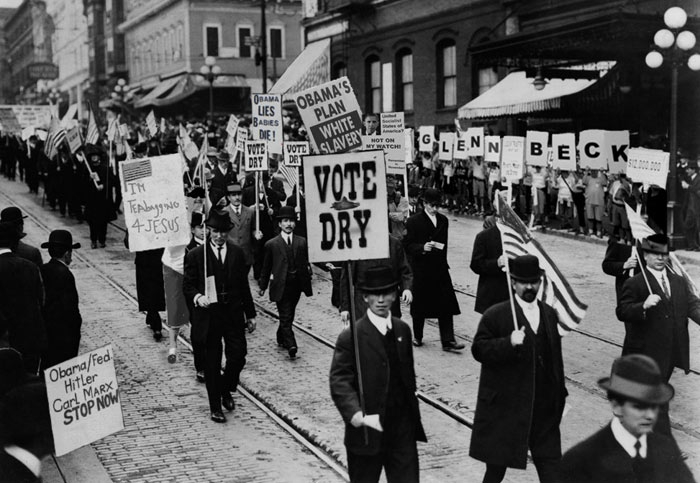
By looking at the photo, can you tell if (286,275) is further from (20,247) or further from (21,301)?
(21,301)

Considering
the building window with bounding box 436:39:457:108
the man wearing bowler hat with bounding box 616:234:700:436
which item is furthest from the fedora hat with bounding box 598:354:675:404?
the building window with bounding box 436:39:457:108

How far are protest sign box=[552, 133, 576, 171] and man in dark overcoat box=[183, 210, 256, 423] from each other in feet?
40.9

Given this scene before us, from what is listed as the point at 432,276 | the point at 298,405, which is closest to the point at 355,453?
the point at 298,405

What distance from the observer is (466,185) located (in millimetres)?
27234

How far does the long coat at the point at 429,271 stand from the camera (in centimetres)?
1162

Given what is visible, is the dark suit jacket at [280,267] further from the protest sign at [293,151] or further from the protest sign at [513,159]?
the protest sign at [293,151]

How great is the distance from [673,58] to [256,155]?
26.1 ft

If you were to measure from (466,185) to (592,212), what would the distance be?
232 inches

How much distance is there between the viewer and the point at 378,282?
6266 millimetres

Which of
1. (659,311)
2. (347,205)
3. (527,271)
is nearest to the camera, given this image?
(527,271)

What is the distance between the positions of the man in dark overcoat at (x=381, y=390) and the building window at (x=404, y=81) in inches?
1225

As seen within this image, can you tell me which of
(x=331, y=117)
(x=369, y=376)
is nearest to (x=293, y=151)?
(x=331, y=117)

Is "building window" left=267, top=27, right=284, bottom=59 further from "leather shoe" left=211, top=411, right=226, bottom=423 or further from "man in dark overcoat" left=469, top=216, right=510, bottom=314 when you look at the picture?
"leather shoe" left=211, top=411, right=226, bottom=423

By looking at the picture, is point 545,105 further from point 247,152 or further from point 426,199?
point 426,199
